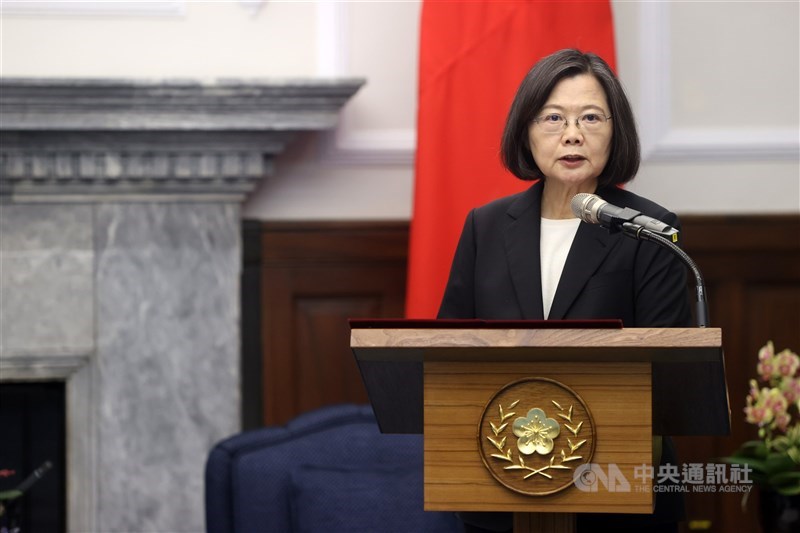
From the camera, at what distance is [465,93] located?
115 inches

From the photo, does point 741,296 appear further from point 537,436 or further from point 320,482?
point 537,436

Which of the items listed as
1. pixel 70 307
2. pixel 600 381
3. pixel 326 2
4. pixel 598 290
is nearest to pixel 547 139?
pixel 598 290

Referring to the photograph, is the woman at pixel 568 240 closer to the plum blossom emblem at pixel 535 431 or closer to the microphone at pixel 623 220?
the microphone at pixel 623 220

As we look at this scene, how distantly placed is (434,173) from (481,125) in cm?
17

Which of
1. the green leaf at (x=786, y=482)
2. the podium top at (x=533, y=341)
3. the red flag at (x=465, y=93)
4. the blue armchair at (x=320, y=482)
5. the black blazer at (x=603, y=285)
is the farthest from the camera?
the red flag at (x=465, y=93)

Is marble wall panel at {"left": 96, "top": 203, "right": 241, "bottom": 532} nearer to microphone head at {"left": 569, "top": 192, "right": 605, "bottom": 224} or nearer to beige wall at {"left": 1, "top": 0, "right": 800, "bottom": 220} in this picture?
beige wall at {"left": 1, "top": 0, "right": 800, "bottom": 220}

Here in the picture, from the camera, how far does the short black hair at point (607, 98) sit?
6.34ft

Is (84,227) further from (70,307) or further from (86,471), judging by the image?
(86,471)

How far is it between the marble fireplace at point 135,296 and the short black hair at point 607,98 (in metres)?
1.19

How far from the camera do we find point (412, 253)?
9.68 feet

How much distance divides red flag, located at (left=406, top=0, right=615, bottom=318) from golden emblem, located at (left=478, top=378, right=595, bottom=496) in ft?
4.35

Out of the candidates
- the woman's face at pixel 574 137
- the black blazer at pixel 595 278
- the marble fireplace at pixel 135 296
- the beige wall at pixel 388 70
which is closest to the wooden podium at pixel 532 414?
the black blazer at pixel 595 278

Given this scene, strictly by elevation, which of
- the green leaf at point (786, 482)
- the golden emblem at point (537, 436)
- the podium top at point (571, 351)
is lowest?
the green leaf at point (786, 482)

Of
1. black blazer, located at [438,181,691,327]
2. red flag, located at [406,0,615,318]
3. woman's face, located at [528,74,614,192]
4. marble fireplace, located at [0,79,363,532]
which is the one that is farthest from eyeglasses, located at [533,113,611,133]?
marble fireplace, located at [0,79,363,532]
